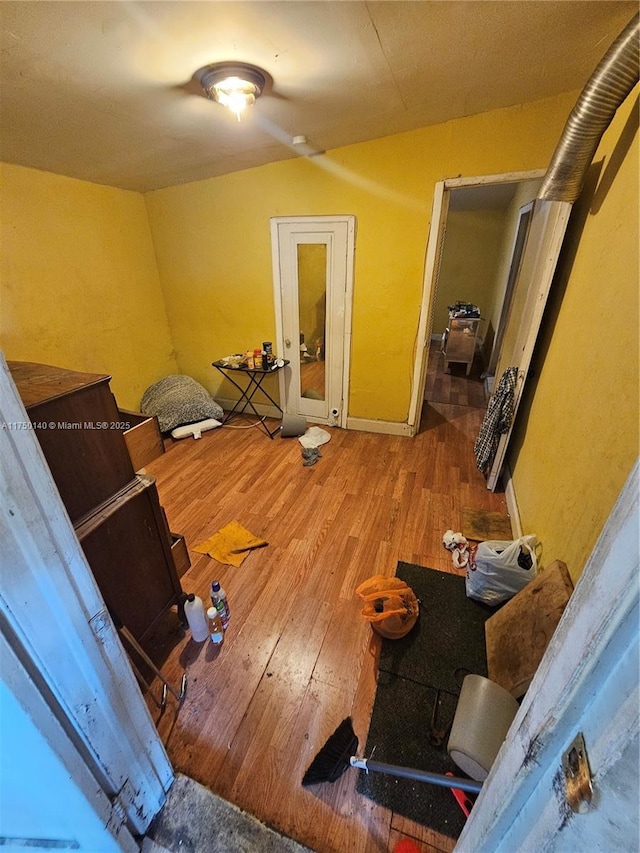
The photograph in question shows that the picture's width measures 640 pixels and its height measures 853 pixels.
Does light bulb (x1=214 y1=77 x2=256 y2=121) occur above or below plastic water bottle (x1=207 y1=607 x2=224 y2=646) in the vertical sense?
above

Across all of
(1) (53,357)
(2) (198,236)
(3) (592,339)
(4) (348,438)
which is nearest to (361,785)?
(3) (592,339)

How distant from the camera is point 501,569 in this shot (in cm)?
169

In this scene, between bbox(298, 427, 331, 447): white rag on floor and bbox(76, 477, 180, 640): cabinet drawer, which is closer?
bbox(76, 477, 180, 640): cabinet drawer

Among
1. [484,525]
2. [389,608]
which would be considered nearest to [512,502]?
[484,525]

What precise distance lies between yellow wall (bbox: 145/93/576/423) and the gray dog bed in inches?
16.7

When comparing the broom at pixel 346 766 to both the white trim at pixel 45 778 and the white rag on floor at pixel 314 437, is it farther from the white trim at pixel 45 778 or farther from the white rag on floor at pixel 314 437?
the white rag on floor at pixel 314 437

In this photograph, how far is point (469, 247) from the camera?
631 cm

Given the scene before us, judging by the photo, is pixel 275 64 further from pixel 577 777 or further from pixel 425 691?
pixel 425 691

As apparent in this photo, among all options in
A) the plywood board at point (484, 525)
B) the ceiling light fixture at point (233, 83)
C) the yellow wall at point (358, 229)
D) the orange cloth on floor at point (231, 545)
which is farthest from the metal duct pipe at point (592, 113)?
the orange cloth on floor at point (231, 545)

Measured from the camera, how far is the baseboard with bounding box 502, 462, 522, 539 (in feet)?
7.16

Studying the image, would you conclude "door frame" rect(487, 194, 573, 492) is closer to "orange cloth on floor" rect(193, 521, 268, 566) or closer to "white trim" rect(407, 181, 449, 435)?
"white trim" rect(407, 181, 449, 435)

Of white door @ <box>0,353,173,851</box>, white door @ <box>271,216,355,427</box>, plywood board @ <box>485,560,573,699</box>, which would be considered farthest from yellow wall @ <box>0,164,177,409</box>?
plywood board @ <box>485,560,573,699</box>

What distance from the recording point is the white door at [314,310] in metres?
3.04

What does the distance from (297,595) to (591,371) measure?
1.81m
